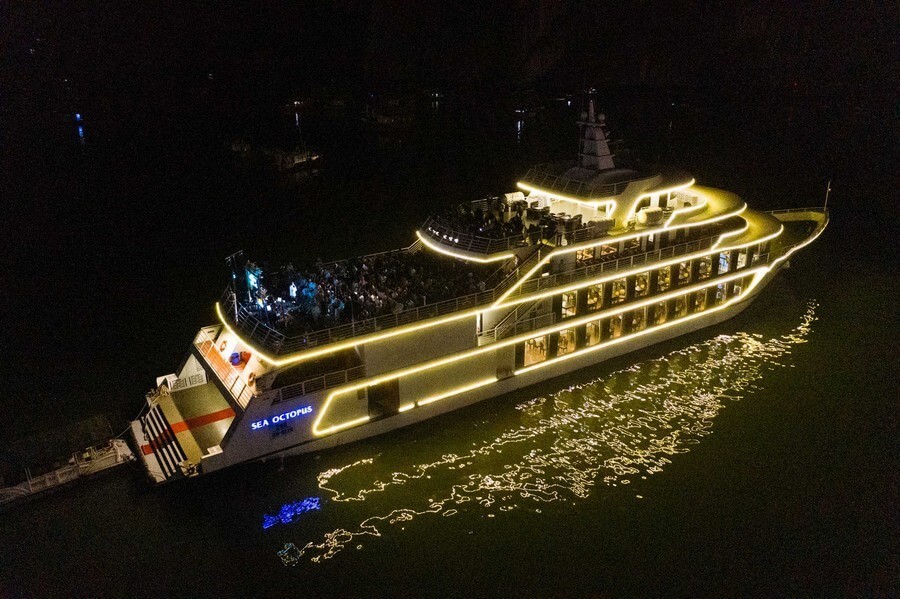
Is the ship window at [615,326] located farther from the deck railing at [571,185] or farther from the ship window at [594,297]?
the deck railing at [571,185]

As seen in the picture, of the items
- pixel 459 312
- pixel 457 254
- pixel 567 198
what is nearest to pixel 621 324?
pixel 567 198

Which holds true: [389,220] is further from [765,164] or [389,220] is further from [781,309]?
[765,164]

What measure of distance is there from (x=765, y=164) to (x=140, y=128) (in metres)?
93.3

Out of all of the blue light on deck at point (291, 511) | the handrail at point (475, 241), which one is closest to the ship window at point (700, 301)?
the handrail at point (475, 241)

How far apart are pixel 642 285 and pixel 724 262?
524 centimetres

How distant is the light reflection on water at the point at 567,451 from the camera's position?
59.4 ft

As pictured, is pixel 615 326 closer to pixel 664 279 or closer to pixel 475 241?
pixel 664 279

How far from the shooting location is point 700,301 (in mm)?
28453

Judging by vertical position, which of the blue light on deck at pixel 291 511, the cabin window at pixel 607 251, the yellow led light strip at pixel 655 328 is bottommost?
the blue light on deck at pixel 291 511

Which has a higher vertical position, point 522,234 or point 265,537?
point 522,234

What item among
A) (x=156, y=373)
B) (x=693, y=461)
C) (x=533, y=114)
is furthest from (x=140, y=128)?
(x=693, y=461)

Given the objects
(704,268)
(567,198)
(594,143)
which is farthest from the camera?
(704,268)

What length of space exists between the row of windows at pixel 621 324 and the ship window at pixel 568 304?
626 millimetres

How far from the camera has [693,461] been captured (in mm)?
20172
